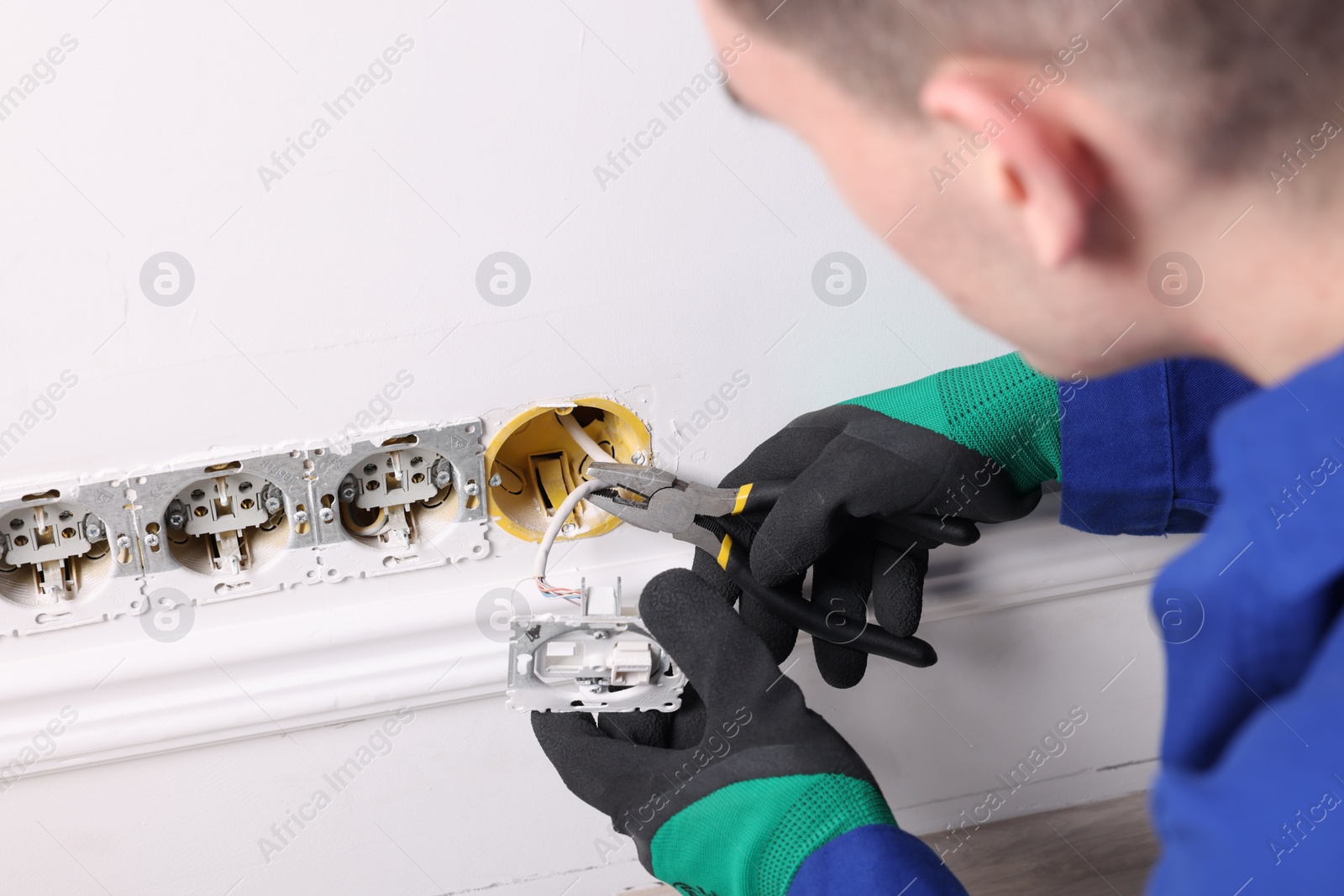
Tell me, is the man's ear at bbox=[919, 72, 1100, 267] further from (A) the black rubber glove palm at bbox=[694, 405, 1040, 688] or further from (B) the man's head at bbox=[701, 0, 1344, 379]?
(A) the black rubber glove palm at bbox=[694, 405, 1040, 688]

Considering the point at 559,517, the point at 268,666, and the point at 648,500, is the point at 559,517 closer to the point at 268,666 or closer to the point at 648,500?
the point at 648,500

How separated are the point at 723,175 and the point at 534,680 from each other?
0.39 meters

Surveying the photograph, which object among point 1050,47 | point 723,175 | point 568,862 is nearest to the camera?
point 1050,47

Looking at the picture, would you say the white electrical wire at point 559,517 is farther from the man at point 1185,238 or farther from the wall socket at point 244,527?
the man at point 1185,238

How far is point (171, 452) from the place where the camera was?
0.72m

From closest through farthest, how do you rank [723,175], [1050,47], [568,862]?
[1050,47], [723,175], [568,862]

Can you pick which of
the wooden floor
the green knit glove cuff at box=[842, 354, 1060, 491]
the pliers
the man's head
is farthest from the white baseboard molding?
the man's head

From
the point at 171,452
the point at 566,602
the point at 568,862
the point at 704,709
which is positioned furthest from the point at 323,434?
the point at 568,862

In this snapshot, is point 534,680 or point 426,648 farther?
point 426,648

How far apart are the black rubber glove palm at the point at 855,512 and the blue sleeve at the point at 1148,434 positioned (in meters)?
0.07

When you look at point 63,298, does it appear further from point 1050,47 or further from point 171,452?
point 1050,47

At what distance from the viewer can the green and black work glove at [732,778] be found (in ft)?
1.97

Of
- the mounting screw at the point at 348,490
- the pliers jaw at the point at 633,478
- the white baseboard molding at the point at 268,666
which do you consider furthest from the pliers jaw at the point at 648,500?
the mounting screw at the point at 348,490

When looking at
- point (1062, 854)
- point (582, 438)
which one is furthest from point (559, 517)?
point (1062, 854)
